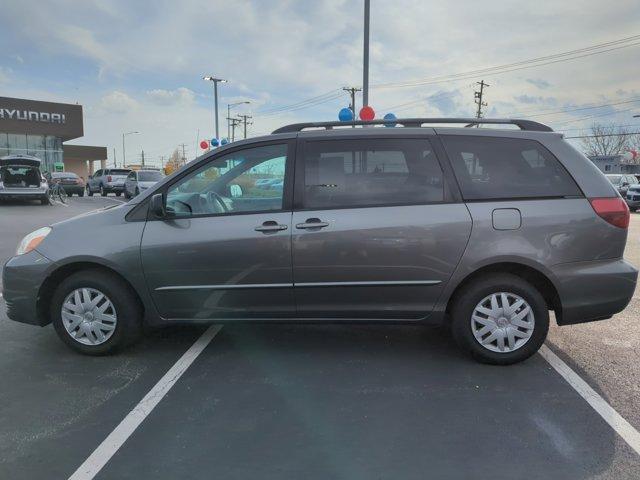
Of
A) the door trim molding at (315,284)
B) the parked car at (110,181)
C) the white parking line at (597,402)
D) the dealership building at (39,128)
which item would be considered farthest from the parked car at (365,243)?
the dealership building at (39,128)

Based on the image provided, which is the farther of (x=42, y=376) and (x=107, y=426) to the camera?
(x=42, y=376)

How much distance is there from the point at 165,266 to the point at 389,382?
191 centimetres

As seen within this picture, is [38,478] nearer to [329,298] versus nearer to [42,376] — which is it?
[42,376]

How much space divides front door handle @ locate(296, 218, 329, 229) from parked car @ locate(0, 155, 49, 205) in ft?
61.5

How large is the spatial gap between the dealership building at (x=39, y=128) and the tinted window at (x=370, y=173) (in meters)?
42.6

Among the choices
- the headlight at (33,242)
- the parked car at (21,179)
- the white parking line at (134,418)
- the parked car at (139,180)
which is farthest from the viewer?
the parked car at (139,180)

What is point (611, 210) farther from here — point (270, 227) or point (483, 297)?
point (270, 227)

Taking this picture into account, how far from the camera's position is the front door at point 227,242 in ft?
12.9

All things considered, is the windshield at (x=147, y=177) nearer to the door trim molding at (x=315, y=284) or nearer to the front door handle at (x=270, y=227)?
the door trim molding at (x=315, y=284)

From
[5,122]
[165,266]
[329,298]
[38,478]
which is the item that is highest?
[5,122]

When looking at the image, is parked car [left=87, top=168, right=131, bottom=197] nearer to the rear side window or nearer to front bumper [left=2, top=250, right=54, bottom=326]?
front bumper [left=2, top=250, right=54, bottom=326]

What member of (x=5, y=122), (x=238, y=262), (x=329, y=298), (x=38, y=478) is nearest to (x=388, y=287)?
(x=329, y=298)

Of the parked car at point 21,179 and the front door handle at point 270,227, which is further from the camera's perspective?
the parked car at point 21,179

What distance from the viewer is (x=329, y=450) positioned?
289cm
